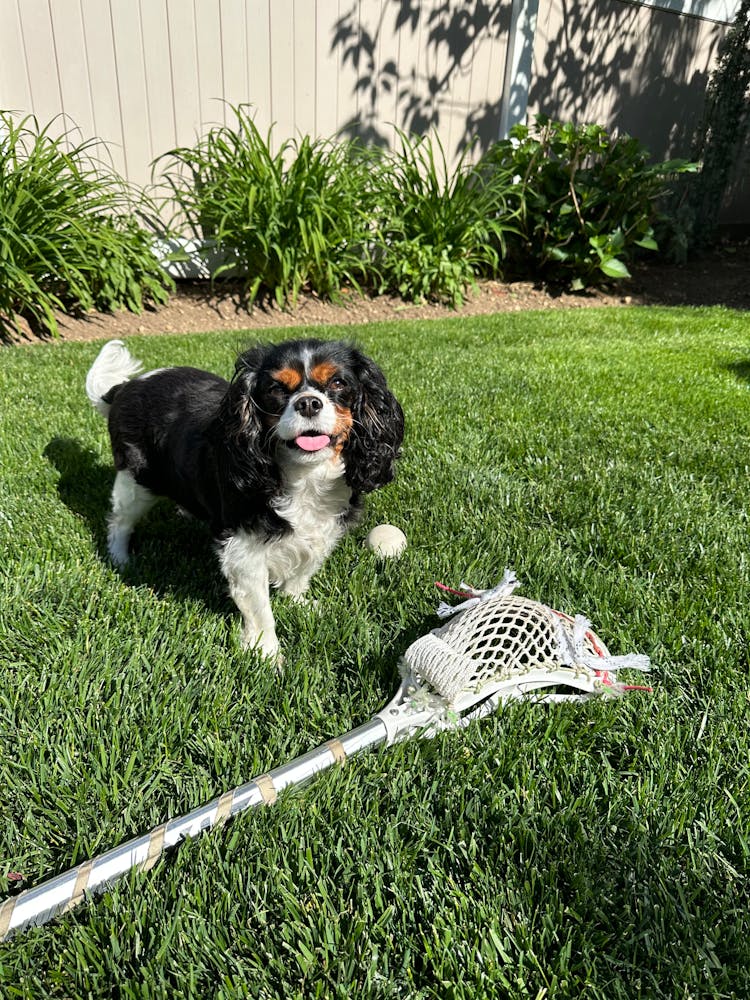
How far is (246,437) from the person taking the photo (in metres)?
2.32

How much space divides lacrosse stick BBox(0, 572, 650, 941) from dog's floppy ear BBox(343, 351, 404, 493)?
64 centimetres

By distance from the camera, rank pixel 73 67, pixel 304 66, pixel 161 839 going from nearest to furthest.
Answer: pixel 161 839 < pixel 73 67 < pixel 304 66

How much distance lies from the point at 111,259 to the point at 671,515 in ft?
19.6

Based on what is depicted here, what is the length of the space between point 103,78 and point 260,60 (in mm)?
1786

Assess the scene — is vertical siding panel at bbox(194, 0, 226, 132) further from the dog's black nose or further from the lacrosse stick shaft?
the lacrosse stick shaft

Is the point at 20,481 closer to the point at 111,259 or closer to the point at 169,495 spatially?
the point at 169,495

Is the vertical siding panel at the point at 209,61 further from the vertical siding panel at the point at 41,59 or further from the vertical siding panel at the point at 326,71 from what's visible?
the vertical siding panel at the point at 41,59

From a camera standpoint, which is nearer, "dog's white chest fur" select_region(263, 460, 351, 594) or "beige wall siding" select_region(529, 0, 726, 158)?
"dog's white chest fur" select_region(263, 460, 351, 594)

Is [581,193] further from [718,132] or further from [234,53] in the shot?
[234,53]

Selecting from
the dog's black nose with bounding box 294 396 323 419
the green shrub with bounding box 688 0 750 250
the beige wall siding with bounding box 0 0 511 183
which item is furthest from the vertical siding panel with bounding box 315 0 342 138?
the dog's black nose with bounding box 294 396 323 419

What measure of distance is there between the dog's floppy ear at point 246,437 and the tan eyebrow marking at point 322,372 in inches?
7.7

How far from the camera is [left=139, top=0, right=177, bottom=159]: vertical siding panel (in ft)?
24.1

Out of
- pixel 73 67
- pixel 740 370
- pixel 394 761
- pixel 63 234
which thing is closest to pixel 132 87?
pixel 73 67

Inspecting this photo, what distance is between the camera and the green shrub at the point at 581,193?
8055 millimetres
